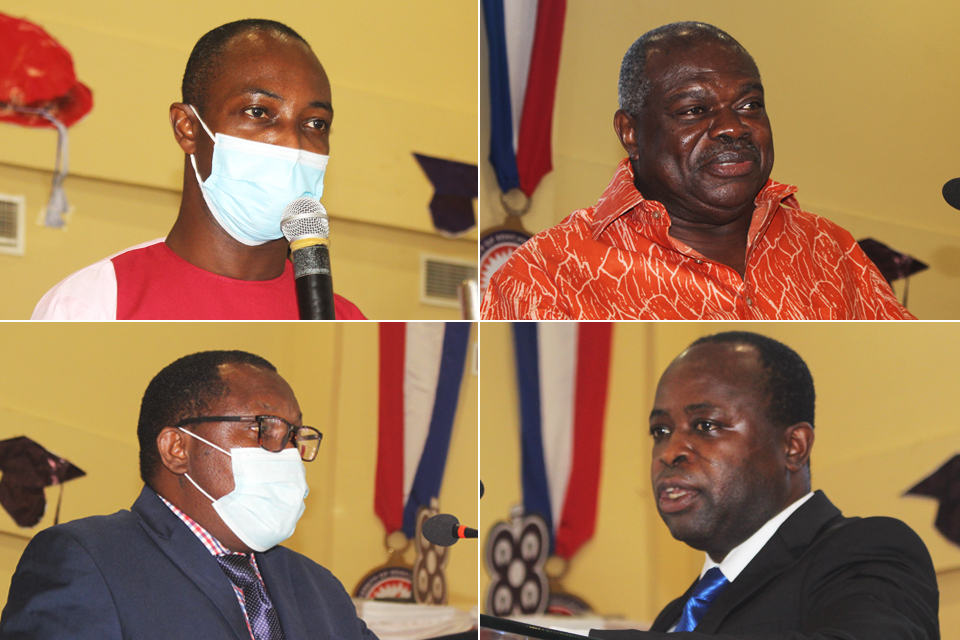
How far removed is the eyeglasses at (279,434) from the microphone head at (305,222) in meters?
0.42

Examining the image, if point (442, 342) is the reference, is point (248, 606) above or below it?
below

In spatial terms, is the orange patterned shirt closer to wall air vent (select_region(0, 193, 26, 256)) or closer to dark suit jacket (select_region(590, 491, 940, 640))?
dark suit jacket (select_region(590, 491, 940, 640))

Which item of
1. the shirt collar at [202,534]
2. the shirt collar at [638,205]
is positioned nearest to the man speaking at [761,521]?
the shirt collar at [638,205]

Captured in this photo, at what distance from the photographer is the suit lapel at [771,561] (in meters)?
1.72

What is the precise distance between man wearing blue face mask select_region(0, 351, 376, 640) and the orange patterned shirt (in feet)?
1.73

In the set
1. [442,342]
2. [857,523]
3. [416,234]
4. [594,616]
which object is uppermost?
[416,234]

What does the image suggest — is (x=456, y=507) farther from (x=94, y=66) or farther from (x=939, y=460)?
(x=94, y=66)

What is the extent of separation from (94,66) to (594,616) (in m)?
1.82

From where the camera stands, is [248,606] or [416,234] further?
[416,234]

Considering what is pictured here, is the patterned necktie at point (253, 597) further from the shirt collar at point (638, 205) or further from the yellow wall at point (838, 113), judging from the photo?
the yellow wall at point (838, 113)

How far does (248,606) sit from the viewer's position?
187 cm

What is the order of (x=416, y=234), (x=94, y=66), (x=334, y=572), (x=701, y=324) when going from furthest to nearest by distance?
1. (x=416, y=234)
2. (x=94, y=66)
3. (x=334, y=572)
4. (x=701, y=324)

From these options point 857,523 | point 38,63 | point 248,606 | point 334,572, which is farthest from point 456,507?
point 38,63

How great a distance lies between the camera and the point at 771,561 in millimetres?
1741
